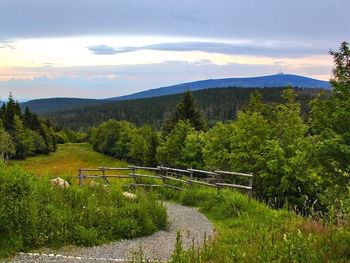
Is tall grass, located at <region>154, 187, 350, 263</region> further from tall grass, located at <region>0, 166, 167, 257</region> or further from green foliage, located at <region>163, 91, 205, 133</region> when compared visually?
green foliage, located at <region>163, 91, 205, 133</region>

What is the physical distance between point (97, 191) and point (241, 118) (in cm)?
2483

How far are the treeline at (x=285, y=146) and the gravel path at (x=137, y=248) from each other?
2.95m

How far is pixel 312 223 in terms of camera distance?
6.36 metres

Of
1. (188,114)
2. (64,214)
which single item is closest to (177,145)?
(188,114)

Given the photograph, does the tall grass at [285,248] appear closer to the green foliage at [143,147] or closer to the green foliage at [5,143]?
the green foliage at [143,147]

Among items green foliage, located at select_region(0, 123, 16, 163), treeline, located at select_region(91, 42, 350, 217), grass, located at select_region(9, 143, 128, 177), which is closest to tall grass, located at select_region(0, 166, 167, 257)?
treeline, located at select_region(91, 42, 350, 217)

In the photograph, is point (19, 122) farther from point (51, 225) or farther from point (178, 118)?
point (51, 225)

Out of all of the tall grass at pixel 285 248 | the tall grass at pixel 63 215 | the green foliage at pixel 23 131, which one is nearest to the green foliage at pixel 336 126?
the tall grass at pixel 63 215

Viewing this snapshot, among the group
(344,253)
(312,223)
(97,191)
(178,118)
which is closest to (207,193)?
(97,191)

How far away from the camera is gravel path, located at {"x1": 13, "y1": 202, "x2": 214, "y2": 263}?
993 centimetres

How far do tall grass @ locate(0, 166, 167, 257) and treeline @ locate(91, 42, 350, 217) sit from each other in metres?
4.51

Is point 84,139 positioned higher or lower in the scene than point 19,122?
lower

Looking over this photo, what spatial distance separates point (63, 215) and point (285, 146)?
22.3m

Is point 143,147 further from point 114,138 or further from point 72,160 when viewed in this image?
point 114,138
